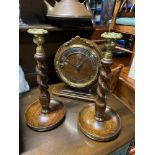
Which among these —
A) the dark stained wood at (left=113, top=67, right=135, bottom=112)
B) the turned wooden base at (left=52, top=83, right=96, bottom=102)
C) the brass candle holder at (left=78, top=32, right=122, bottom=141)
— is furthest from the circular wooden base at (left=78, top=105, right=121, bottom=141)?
the dark stained wood at (left=113, top=67, right=135, bottom=112)

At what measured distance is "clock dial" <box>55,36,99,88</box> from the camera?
739 mm

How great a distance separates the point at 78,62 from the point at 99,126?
11.9 inches

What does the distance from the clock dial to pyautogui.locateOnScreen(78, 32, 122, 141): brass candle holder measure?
16 centimetres

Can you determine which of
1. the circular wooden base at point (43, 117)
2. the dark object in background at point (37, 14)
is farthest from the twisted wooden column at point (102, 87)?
the dark object in background at point (37, 14)

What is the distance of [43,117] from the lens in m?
0.66

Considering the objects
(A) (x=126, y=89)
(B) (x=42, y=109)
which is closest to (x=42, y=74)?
(B) (x=42, y=109)

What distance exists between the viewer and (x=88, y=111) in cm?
70

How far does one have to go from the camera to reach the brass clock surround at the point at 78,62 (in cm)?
73

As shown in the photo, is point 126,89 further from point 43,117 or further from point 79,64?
point 43,117

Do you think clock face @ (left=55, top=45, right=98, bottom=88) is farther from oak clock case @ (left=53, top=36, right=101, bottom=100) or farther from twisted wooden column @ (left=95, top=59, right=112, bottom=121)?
twisted wooden column @ (left=95, top=59, right=112, bottom=121)

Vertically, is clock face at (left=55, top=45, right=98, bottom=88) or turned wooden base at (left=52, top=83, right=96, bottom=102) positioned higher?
clock face at (left=55, top=45, right=98, bottom=88)
